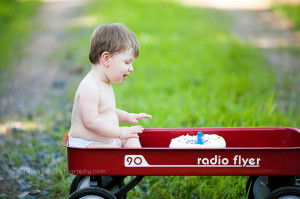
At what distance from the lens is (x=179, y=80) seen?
19.0 ft

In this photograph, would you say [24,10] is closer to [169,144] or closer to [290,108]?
[290,108]

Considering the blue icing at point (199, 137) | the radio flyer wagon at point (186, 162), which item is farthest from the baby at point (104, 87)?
the blue icing at point (199, 137)

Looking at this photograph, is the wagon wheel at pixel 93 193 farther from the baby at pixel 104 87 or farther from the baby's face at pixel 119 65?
the baby's face at pixel 119 65

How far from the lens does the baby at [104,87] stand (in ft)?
8.30

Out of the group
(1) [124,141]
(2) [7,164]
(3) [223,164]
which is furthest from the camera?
(2) [7,164]

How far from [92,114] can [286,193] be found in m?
1.31

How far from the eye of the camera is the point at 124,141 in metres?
2.87

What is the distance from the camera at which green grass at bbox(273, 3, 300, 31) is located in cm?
938

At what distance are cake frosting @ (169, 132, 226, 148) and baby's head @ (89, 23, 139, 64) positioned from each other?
0.71 m

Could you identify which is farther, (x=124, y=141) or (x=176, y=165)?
(x=124, y=141)

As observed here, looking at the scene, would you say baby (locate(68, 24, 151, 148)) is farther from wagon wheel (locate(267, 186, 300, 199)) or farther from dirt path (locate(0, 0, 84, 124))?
dirt path (locate(0, 0, 84, 124))

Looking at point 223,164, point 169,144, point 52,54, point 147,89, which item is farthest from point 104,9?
point 223,164

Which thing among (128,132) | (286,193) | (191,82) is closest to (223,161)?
(286,193)

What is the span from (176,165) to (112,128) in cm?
48
